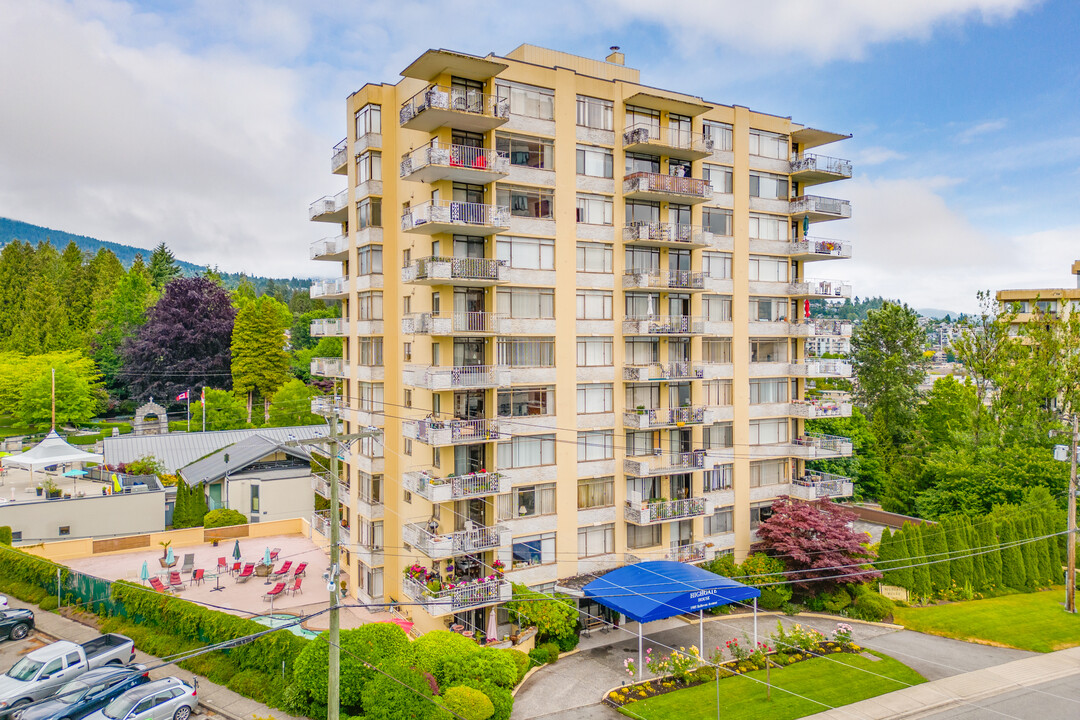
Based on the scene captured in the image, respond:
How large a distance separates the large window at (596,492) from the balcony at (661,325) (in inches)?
301

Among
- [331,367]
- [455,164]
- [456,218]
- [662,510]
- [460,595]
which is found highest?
[455,164]

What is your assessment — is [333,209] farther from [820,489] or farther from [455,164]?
[820,489]

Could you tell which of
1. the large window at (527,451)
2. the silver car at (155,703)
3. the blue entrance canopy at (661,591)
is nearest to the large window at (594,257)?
the large window at (527,451)

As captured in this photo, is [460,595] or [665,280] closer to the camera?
[460,595]

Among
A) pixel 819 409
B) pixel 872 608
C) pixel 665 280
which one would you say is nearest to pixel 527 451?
pixel 665 280

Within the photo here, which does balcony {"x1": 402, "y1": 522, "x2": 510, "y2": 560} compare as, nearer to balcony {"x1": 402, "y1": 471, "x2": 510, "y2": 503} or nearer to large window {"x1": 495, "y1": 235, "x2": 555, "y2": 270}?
balcony {"x1": 402, "y1": 471, "x2": 510, "y2": 503}

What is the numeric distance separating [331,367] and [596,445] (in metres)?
16.1

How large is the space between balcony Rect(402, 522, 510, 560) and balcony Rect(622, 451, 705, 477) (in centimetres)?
795

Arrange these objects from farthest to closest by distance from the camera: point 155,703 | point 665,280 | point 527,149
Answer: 1. point 665,280
2. point 527,149
3. point 155,703

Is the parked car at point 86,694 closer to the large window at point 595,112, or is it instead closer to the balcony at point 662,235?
the balcony at point 662,235

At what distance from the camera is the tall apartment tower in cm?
3108

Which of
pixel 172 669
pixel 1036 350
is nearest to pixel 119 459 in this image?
pixel 172 669

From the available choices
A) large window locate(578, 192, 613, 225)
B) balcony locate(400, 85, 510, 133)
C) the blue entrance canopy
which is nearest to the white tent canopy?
balcony locate(400, 85, 510, 133)

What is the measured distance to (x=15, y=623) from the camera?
99.0 feet
